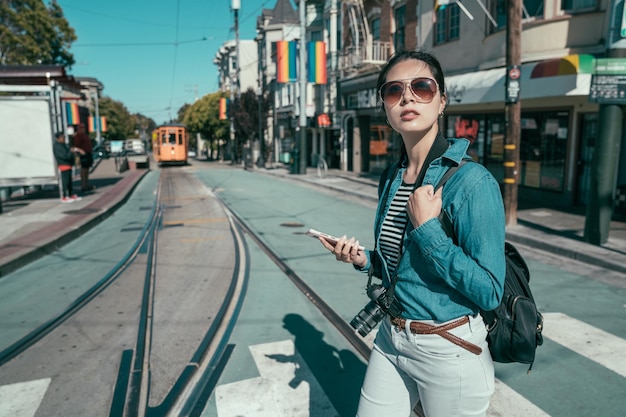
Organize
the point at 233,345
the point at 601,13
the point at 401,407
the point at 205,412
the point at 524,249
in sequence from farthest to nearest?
1. the point at 601,13
2. the point at 524,249
3. the point at 233,345
4. the point at 205,412
5. the point at 401,407

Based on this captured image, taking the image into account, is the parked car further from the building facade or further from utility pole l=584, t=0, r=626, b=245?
utility pole l=584, t=0, r=626, b=245

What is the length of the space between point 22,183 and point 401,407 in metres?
13.0

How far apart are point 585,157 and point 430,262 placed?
11.6 meters

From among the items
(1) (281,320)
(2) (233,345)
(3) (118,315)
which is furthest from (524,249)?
(3) (118,315)

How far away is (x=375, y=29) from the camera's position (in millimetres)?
22203

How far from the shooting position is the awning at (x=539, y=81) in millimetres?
8758

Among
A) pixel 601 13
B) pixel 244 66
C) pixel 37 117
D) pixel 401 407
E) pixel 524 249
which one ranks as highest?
pixel 244 66

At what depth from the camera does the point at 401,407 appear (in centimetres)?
191

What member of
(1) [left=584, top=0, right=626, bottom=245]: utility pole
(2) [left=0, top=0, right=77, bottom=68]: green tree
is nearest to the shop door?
(1) [left=584, top=0, right=626, bottom=245]: utility pole

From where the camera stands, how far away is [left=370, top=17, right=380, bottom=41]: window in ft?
71.5

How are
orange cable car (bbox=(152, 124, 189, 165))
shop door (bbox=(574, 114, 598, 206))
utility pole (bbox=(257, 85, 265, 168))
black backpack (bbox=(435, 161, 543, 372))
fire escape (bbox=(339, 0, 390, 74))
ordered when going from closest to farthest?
black backpack (bbox=(435, 161, 543, 372)), shop door (bbox=(574, 114, 598, 206)), fire escape (bbox=(339, 0, 390, 74)), utility pole (bbox=(257, 85, 265, 168)), orange cable car (bbox=(152, 124, 189, 165))

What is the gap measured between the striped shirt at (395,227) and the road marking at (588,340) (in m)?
2.77

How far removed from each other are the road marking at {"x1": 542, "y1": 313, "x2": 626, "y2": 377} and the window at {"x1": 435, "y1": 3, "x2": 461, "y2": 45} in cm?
1253

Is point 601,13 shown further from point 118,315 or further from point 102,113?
point 102,113
